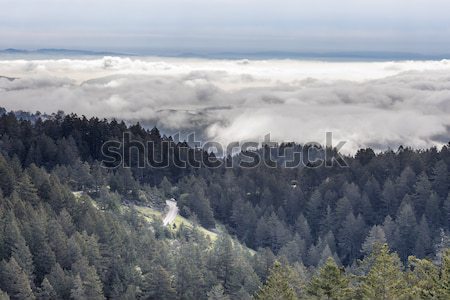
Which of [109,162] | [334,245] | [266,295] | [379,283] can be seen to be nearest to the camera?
[379,283]

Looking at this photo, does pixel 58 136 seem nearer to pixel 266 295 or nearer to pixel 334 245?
pixel 334 245

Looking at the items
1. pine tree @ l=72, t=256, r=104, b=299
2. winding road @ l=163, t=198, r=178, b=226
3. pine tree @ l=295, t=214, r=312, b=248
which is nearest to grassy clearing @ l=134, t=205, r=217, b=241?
winding road @ l=163, t=198, r=178, b=226

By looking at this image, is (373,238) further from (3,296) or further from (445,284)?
(445,284)

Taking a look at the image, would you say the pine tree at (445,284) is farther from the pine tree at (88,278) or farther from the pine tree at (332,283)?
the pine tree at (88,278)

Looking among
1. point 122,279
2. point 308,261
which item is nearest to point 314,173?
point 308,261

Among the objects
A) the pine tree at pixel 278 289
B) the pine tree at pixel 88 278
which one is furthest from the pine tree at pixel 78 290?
the pine tree at pixel 278 289

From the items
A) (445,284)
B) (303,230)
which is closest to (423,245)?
(303,230)
